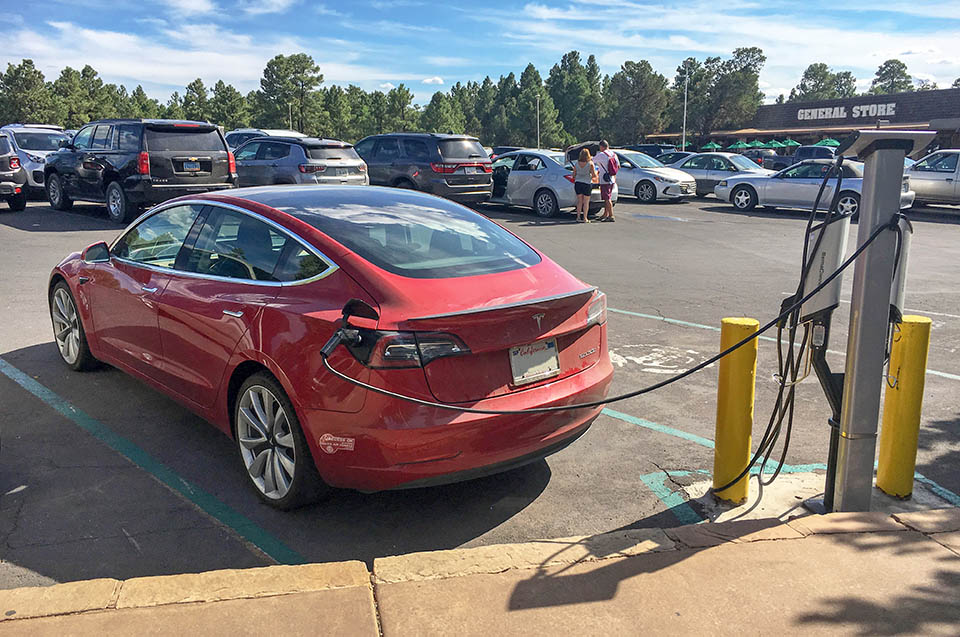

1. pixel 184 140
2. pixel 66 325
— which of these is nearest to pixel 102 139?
pixel 184 140

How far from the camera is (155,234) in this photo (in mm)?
5191

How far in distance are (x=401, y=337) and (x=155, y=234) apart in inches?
102

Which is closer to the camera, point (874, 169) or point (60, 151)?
point (874, 169)

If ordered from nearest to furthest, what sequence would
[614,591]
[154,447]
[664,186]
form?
1. [614,591]
2. [154,447]
3. [664,186]

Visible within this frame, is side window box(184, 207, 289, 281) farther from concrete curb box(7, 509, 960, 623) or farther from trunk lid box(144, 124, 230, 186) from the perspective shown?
trunk lid box(144, 124, 230, 186)

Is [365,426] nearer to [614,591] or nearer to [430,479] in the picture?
[430,479]

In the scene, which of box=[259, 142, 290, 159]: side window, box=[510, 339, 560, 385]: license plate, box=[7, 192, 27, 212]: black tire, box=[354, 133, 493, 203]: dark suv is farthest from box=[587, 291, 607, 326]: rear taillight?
box=[7, 192, 27, 212]: black tire

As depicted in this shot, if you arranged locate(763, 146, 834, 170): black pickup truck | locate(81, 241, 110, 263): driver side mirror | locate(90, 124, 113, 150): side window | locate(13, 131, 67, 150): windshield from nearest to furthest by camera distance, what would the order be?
locate(81, 241, 110, 263): driver side mirror < locate(90, 124, 113, 150): side window < locate(13, 131, 67, 150): windshield < locate(763, 146, 834, 170): black pickup truck

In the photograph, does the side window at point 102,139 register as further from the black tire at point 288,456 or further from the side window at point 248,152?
the black tire at point 288,456

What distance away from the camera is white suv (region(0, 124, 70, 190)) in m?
18.0

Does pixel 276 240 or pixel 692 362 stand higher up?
pixel 276 240

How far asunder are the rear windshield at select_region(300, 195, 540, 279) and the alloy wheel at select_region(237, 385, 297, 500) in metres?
0.89

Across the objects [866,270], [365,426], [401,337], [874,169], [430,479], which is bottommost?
[430,479]

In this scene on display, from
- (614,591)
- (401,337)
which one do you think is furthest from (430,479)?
(614,591)
